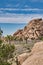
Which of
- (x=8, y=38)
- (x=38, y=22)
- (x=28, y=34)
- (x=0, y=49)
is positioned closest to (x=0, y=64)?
(x=0, y=49)

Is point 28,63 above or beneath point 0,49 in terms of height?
above

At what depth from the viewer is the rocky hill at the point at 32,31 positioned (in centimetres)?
12154

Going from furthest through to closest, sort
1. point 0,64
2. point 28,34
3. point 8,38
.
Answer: point 28,34
point 8,38
point 0,64

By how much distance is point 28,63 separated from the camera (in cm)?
750

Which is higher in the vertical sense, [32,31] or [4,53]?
[4,53]

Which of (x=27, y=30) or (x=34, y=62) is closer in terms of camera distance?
(x=34, y=62)

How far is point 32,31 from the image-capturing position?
125 m

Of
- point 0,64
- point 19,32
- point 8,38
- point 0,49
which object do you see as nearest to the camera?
point 0,64

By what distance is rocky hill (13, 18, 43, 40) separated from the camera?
122 meters

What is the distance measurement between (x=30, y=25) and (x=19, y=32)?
829cm

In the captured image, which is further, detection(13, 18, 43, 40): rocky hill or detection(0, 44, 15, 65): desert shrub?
detection(13, 18, 43, 40): rocky hill

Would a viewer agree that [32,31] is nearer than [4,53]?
No

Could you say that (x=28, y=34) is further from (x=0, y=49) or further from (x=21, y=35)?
(x=0, y=49)

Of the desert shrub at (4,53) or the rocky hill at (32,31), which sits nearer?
the desert shrub at (4,53)
